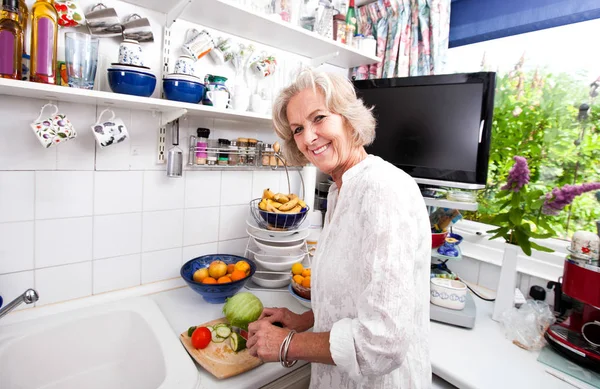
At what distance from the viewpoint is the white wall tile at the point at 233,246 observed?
1.52m

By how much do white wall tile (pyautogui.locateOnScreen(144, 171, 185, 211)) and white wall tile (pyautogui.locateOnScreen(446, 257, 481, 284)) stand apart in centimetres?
140

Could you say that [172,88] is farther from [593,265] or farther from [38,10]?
[593,265]

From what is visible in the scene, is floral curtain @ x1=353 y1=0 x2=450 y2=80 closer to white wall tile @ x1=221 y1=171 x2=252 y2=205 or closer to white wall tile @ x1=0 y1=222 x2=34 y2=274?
white wall tile @ x1=221 y1=171 x2=252 y2=205

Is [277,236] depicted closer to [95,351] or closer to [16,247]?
[95,351]

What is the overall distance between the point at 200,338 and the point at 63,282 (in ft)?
1.93

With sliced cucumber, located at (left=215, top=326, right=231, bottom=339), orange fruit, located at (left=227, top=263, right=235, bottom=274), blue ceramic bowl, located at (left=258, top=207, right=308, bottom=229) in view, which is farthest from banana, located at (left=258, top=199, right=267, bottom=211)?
sliced cucumber, located at (left=215, top=326, right=231, bottom=339)

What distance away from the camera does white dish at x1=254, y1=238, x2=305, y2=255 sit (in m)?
1.41

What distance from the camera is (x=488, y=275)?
1.53 m

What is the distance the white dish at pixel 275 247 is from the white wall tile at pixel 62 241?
639 millimetres

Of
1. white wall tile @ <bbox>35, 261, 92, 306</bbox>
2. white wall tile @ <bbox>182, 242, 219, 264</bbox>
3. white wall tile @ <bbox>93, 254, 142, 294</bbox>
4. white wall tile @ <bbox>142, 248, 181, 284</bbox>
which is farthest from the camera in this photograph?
white wall tile @ <bbox>182, 242, 219, 264</bbox>

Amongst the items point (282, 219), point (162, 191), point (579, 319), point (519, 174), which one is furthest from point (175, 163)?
point (579, 319)

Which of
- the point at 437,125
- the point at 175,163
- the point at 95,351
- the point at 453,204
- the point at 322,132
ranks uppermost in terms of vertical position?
the point at 437,125

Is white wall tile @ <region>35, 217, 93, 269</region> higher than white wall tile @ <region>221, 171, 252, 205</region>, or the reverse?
white wall tile @ <region>221, 171, 252, 205</region>

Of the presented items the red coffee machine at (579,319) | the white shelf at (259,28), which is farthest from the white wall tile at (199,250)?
the red coffee machine at (579,319)
